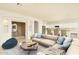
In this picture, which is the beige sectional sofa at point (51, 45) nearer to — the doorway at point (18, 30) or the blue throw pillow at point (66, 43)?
the blue throw pillow at point (66, 43)

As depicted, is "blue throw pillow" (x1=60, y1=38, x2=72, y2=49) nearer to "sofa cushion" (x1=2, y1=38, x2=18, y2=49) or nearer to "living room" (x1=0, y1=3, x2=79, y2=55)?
"living room" (x1=0, y1=3, x2=79, y2=55)

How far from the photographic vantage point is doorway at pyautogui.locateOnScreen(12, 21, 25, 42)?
2.12m

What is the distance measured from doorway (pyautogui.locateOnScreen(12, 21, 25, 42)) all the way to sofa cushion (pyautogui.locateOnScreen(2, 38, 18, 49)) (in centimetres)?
6

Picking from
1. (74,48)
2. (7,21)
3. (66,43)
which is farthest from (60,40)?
(7,21)

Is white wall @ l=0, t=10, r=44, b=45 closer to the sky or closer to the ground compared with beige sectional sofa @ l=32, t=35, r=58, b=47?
closer to the sky

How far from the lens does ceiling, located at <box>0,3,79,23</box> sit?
2.10 m

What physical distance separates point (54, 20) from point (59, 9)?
176mm

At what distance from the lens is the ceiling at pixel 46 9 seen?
2098 millimetres

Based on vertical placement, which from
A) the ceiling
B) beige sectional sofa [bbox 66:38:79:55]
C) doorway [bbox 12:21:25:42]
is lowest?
beige sectional sofa [bbox 66:38:79:55]

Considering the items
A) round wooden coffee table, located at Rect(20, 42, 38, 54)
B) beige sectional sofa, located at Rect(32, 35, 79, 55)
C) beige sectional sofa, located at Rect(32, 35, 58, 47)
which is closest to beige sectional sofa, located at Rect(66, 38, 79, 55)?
beige sectional sofa, located at Rect(32, 35, 79, 55)

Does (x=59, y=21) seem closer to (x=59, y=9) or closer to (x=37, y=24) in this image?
(x=59, y=9)

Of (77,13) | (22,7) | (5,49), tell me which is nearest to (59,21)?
(77,13)

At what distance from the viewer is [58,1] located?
211 cm

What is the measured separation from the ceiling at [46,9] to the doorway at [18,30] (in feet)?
0.56
